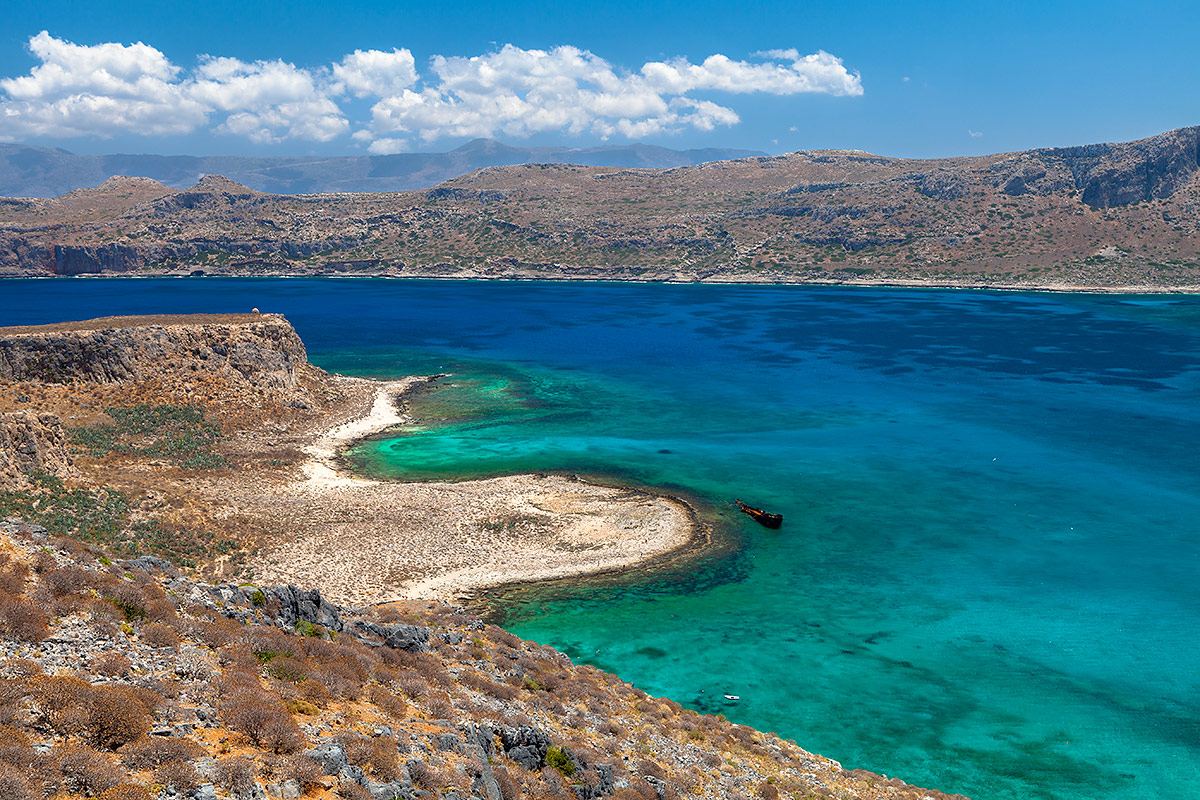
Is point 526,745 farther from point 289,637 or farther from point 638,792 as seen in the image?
point 289,637

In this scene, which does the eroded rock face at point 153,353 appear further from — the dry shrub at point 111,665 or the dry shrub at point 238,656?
the dry shrub at point 111,665

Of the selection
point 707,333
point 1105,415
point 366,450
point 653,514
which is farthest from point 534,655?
point 707,333

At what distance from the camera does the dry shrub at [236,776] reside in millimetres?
12094

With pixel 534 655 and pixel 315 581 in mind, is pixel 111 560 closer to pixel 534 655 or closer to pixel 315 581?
pixel 534 655

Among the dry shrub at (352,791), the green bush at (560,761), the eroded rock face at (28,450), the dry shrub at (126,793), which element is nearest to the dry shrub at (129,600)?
the dry shrub at (126,793)

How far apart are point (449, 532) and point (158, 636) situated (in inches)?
1126

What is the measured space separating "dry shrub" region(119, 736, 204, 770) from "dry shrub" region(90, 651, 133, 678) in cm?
296

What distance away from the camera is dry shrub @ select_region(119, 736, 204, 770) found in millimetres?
11984

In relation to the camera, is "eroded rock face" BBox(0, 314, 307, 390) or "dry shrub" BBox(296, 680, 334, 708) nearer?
"dry shrub" BBox(296, 680, 334, 708)

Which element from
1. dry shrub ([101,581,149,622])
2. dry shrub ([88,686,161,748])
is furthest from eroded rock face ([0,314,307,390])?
dry shrub ([88,686,161,748])

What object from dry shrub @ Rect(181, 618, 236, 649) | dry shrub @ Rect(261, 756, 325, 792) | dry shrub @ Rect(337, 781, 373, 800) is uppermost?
dry shrub @ Rect(181, 618, 236, 649)

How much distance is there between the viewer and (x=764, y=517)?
49000mm

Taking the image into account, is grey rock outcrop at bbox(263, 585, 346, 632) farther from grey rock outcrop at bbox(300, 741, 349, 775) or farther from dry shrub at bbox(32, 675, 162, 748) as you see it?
dry shrub at bbox(32, 675, 162, 748)

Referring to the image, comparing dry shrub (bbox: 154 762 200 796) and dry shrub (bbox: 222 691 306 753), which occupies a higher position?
dry shrub (bbox: 154 762 200 796)
